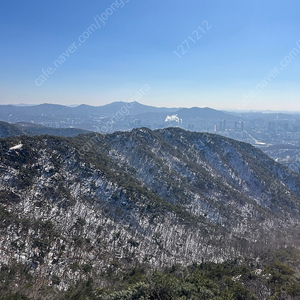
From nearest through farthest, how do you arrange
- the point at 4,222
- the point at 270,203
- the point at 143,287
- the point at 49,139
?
the point at 143,287 < the point at 4,222 < the point at 49,139 < the point at 270,203

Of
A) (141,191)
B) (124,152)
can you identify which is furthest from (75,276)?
(124,152)

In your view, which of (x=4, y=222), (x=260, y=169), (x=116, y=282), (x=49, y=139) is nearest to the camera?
(x=116, y=282)

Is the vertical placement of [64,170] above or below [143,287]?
above

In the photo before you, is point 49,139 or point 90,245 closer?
point 90,245

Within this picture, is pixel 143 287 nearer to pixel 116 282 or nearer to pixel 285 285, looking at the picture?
pixel 116 282

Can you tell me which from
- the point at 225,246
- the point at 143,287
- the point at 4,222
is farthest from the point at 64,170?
the point at 225,246

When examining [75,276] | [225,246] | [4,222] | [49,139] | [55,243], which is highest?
[49,139]
